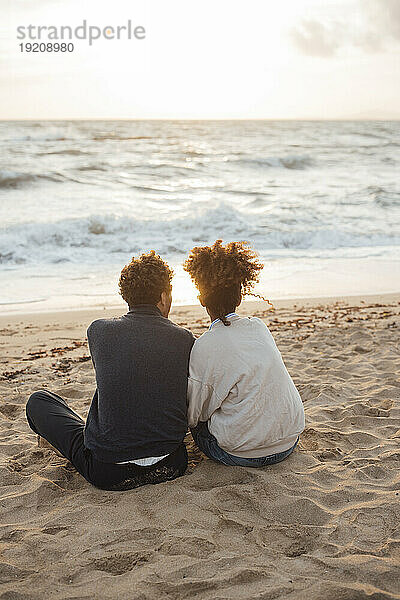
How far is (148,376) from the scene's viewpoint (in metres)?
2.97

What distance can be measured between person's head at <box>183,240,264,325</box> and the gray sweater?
24 cm

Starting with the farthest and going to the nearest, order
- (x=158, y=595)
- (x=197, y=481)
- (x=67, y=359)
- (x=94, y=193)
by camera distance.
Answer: (x=94, y=193) < (x=67, y=359) < (x=197, y=481) < (x=158, y=595)

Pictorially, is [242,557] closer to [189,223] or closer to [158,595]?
[158,595]

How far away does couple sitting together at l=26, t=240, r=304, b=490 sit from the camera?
2.97 meters

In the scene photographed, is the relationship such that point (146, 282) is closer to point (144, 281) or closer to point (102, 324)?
point (144, 281)

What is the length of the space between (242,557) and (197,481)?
2.34ft

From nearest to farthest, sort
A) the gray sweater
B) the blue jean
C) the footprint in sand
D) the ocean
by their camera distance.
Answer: the footprint in sand → the gray sweater → the blue jean → the ocean

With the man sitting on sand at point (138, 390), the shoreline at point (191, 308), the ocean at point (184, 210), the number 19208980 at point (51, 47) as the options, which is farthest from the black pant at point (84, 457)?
the number 19208980 at point (51, 47)

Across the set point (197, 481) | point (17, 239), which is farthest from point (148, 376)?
point (17, 239)

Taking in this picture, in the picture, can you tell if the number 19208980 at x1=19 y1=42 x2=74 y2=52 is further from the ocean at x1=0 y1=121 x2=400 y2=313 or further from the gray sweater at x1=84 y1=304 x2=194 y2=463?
the gray sweater at x1=84 y1=304 x2=194 y2=463

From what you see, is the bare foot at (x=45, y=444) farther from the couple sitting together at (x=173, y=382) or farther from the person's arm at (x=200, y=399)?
the person's arm at (x=200, y=399)

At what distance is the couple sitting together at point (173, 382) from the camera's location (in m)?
2.97

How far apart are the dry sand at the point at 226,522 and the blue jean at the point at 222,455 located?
4 centimetres

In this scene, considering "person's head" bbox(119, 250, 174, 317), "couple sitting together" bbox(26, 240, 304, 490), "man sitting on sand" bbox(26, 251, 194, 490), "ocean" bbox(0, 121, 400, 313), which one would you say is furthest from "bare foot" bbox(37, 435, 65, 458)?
"ocean" bbox(0, 121, 400, 313)
